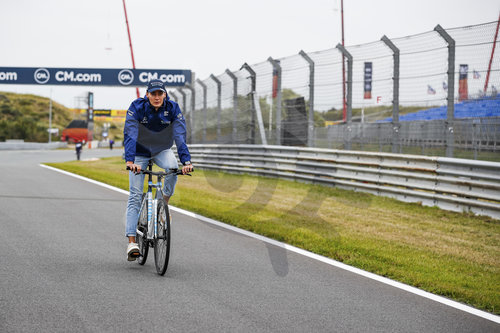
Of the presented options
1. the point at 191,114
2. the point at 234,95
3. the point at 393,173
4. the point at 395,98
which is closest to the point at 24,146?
the point at 191,114

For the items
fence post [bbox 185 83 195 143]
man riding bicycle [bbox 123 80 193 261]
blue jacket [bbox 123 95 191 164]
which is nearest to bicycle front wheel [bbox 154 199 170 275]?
man riding bicycle [bbox 123 80 193 261]

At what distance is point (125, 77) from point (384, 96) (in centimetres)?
2110

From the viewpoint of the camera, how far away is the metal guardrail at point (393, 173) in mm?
9562

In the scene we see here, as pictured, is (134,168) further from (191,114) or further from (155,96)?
(191,114)

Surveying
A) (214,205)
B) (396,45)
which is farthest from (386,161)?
(214,205)

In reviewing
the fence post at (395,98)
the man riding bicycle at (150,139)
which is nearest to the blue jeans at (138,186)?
the man riding bicycle at (150,139)

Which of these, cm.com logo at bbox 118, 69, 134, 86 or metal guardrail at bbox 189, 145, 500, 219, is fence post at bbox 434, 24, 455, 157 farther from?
cm.com logo at bbox 118, 69, 134, 86

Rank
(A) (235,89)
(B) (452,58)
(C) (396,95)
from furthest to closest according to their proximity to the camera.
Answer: (A) (235,89)
(C) (396,95)
(B) (452,58)

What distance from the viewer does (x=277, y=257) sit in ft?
→ 21.2

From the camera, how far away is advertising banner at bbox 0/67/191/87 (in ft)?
→ 100

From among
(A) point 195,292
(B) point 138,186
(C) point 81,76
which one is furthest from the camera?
(C) point 81,76

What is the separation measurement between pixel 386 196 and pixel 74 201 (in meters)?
5.92

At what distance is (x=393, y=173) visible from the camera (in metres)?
11.5

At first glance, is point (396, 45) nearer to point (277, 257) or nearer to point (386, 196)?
point (386, 196)
